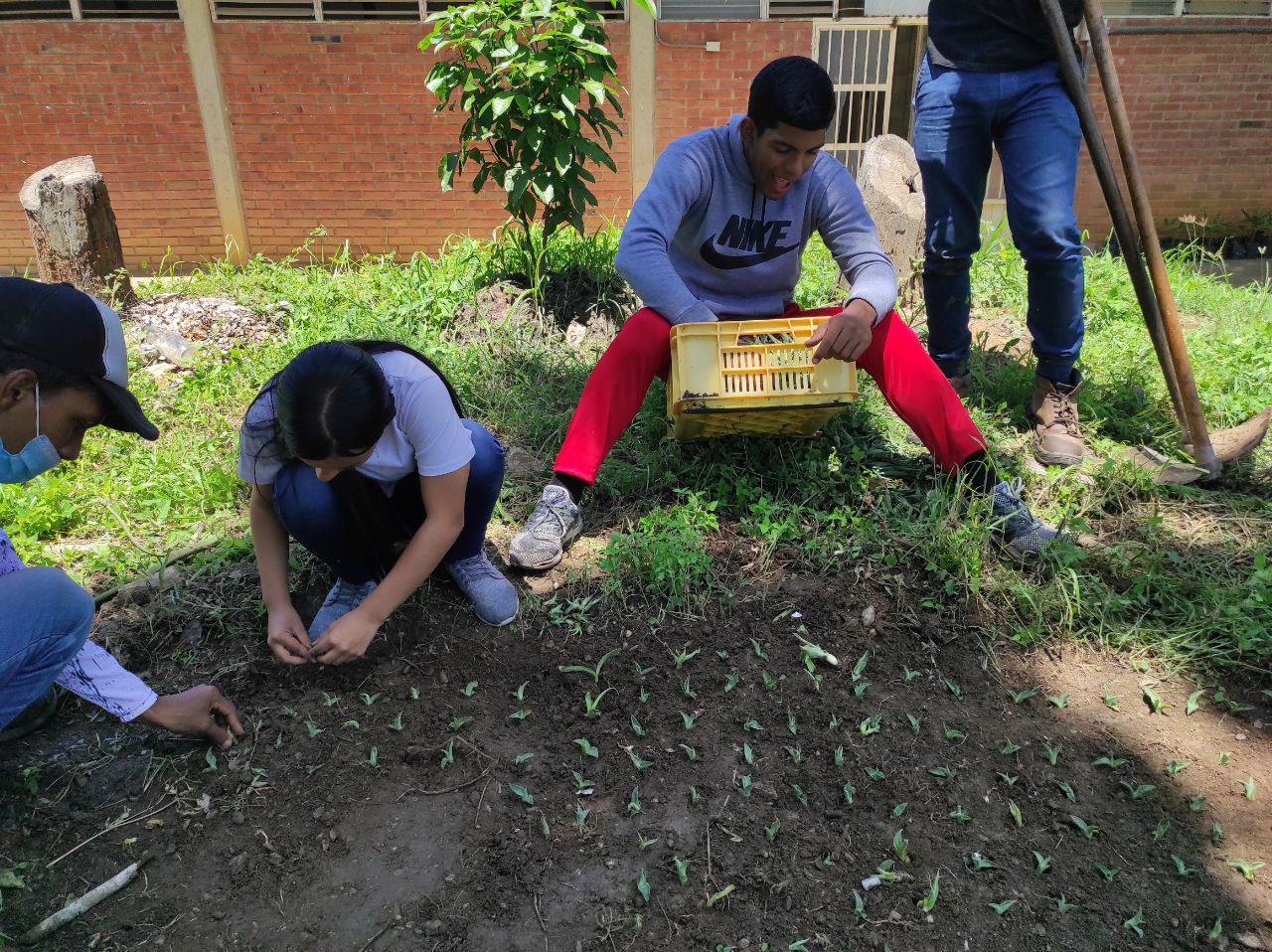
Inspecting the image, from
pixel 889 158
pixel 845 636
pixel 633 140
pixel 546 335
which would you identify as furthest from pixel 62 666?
pixel 633 140

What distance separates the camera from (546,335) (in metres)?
4.10

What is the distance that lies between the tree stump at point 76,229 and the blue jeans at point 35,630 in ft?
10.2

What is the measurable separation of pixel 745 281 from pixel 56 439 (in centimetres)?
194

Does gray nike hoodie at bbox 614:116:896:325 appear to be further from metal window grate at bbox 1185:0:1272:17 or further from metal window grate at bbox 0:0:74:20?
metal window grate at bbox 1185:0:1272:17

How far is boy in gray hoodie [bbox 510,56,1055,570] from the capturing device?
8.43 ft

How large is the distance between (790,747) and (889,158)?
11.5 ft

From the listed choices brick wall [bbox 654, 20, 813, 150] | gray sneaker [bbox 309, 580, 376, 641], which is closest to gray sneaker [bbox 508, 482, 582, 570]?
gray sneaker [bbox 309, 580, 376, 641]

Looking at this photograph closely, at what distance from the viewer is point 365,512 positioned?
2.23 metres

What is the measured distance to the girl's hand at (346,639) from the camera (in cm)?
200

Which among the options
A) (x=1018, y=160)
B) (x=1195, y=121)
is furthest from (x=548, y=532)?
(x=1195, y=121)

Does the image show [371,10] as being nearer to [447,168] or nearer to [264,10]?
[264,10]

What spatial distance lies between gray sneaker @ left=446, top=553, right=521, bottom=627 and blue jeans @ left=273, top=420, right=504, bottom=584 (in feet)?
0.11

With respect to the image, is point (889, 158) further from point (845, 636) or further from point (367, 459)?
point (367, 459)

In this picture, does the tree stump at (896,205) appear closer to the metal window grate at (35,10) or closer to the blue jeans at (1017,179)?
the blue jeans at (1017,179)
